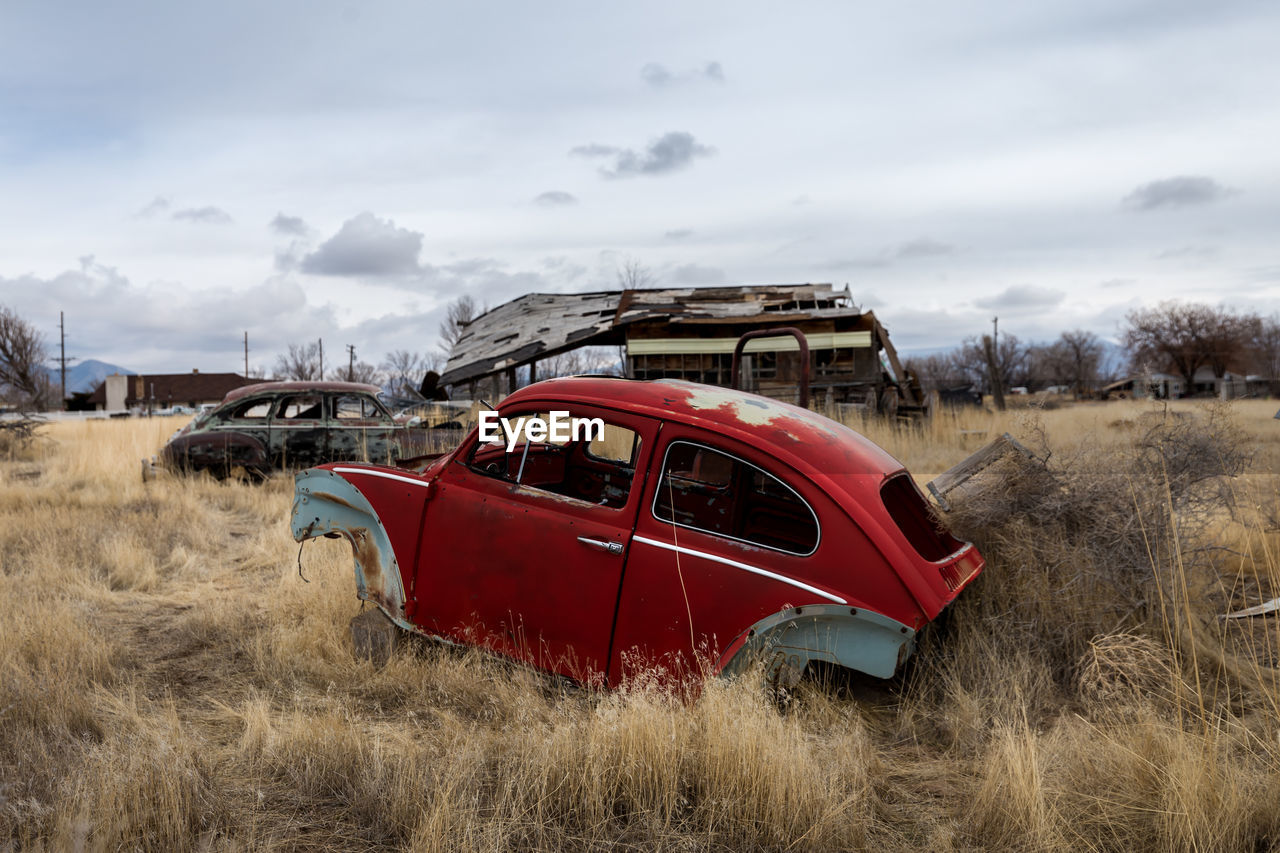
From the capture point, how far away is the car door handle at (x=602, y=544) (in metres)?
3.94

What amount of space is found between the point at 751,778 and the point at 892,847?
0.55 m

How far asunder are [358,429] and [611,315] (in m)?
6.60

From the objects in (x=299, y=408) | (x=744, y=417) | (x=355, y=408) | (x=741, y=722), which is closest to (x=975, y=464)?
(x=744, y=417)

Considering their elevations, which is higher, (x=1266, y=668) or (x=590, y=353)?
(x=590, y=353)

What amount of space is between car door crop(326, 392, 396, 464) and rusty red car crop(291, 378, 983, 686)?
721cm

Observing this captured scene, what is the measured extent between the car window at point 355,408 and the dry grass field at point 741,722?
5.73 metres

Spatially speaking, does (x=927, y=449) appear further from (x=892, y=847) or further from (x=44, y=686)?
(x=44, y=686)

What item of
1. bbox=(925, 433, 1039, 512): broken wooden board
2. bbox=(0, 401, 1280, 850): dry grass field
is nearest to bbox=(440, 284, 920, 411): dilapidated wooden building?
bbox=(925, 433, 1039, 512): broken wooden board

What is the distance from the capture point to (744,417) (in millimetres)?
4051

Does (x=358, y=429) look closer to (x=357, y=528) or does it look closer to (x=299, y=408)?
(x=299, y=408)

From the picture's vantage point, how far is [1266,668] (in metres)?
4.36

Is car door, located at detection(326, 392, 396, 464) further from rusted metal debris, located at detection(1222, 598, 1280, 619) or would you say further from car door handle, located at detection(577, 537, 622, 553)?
rusted metal debris, located at detection(1222, 598, 1280, 619)

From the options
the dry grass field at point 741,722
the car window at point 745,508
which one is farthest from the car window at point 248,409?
the car window at point 745,508

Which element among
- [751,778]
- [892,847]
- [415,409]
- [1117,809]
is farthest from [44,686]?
[415,409]
